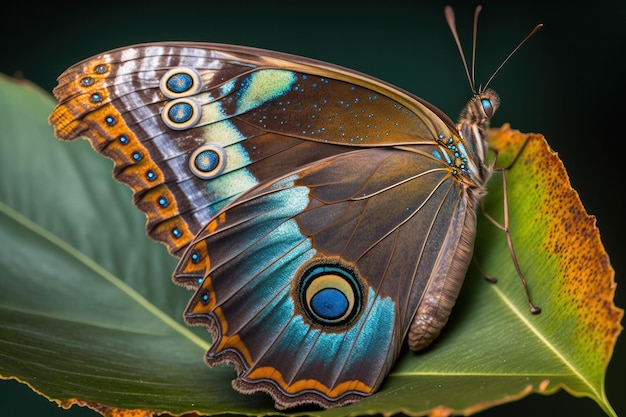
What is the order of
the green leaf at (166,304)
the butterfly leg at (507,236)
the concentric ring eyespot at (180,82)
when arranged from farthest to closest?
1. the concentric ring eyespot at (180,82)
2. the butterfly leg at (507,236)
3. the green leaf at (166,304)

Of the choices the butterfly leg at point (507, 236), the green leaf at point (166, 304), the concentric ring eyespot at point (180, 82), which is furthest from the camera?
the concentric ring eyespot at point (180, 82)

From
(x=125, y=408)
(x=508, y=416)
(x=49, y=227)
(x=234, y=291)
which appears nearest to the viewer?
(x=125, y=408)

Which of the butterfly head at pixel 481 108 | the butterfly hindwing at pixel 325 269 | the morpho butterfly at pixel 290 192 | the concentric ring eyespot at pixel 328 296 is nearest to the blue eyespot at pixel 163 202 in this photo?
the morpho butterfly at pixel 290 192

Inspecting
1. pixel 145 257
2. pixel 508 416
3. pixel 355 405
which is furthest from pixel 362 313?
pixel 508 416

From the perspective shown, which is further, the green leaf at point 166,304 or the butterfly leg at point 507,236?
the butterfly leg at point 507,236

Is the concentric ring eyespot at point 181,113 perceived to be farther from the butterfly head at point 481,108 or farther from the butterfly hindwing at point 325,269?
the butterfly head at point 481,108

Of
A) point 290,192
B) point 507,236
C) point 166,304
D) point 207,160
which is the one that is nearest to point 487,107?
point 507,236

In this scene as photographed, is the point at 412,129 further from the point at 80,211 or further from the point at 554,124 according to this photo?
the point at 554,124
